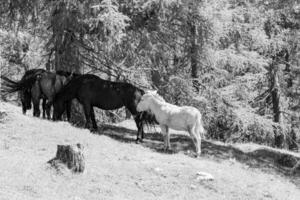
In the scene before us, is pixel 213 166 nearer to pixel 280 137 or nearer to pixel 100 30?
pixel 100 30

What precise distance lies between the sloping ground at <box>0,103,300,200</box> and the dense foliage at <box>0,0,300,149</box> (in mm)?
3549

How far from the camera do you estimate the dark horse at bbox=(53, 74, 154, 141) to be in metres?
15.9

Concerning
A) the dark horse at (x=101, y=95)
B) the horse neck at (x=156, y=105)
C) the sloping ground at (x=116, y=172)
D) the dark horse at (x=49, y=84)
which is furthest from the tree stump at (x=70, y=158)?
→ the dark horse at (x=49, y=84)

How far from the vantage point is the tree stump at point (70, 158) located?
35.5ft

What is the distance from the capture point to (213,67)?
75.2 feet

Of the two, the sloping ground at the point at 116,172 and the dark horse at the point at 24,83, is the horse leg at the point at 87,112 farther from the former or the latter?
the dark horse at the point at 24,83

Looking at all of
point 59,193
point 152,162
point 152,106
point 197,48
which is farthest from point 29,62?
point 59,193

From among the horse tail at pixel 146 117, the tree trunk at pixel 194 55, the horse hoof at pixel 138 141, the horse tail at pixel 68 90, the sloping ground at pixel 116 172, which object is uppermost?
the tree trunk at pixel 194 55

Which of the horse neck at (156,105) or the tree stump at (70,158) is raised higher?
the horse neck at (156,105)

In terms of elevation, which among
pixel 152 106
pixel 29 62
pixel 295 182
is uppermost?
pixel 29 62

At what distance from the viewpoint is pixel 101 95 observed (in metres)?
16.3

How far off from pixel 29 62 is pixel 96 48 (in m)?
7.36

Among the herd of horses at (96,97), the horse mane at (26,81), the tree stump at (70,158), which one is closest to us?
the tree stump at (70,158)

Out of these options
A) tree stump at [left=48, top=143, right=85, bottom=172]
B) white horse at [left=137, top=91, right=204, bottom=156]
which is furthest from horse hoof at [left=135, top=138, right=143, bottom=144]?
tree stump at [left=48, top=143, right=85, bottom=172]
